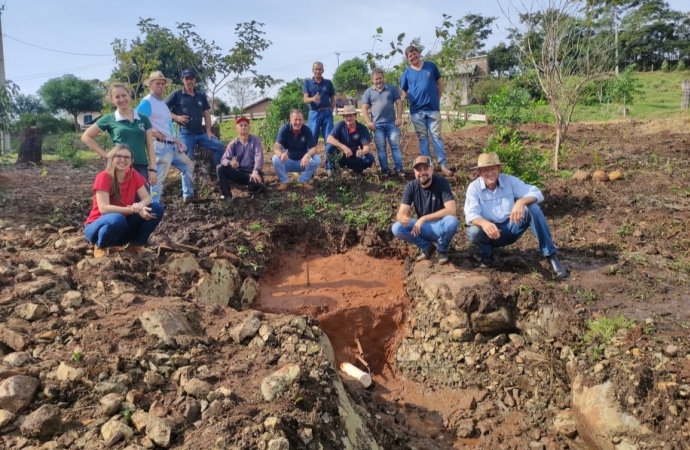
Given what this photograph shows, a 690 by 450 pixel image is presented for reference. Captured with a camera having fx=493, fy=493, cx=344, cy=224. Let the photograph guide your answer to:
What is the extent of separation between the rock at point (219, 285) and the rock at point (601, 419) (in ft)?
11.0

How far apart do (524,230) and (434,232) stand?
90 centimetres

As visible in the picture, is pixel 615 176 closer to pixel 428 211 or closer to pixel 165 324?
pixel 428 211

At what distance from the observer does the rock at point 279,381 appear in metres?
2.97

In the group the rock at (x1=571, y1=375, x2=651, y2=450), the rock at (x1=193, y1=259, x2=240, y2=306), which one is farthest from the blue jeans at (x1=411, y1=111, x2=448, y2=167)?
the rock at (x1=571, y1=375, x2=651, y2=450)

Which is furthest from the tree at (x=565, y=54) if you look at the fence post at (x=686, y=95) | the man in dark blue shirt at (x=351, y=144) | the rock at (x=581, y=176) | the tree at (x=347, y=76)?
the tree at (x=347, y=76)

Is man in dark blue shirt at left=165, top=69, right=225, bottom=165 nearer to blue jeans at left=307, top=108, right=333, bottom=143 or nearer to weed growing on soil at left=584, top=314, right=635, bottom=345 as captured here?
blue jeans at left=307, top=108, right=333, bottom=143

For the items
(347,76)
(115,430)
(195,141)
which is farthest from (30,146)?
(347,76)

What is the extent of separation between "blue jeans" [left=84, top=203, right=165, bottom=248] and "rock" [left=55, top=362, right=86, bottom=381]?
1833 mm

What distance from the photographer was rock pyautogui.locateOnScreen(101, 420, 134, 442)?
2.61 metres

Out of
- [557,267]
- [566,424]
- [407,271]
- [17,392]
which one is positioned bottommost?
[566,424]

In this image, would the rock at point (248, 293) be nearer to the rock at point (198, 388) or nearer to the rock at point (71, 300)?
the rock at point (71, 300)

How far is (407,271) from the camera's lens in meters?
5.68

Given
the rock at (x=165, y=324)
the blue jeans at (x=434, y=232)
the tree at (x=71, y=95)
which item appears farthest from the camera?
the tree at (x=71, y=95)

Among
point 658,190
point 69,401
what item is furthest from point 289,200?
point 658,190
